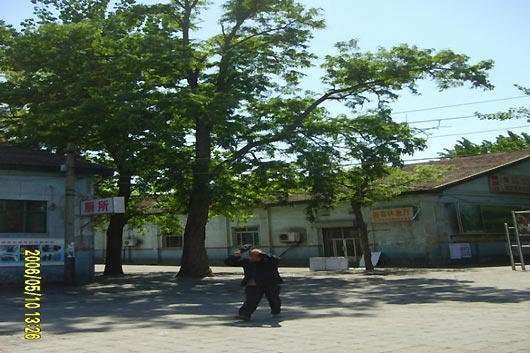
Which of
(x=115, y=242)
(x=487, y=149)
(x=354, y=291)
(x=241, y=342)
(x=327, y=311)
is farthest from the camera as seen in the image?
(x=487, y=149)

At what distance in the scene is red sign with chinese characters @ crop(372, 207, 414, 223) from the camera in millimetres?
32188

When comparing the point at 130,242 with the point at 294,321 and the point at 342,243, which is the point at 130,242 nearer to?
the point at 342,243

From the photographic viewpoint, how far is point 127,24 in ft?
77.4

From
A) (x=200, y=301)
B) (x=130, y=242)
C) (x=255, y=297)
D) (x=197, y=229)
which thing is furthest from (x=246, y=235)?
(x=255, y=297)

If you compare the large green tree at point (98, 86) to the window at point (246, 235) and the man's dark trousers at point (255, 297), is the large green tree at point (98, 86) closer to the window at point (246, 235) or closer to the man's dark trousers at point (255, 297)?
the man's dark trousers at point (255, 297)

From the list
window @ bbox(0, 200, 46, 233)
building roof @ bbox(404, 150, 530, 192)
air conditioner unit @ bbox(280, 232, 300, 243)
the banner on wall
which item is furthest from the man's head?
air conditioner unit @ bbox(280, 232, 300, 243)

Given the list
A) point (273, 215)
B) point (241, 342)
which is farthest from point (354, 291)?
point (273, 215)

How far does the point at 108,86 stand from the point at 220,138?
478 centimetres

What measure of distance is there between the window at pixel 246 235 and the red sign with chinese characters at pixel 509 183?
17.1m

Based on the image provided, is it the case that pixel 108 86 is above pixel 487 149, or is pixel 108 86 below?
below

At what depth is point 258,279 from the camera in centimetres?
1060

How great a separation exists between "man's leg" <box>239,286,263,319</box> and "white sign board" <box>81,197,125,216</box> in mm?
10745

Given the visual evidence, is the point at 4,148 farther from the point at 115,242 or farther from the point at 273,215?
the point at 273,215

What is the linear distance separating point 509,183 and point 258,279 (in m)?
30.5
